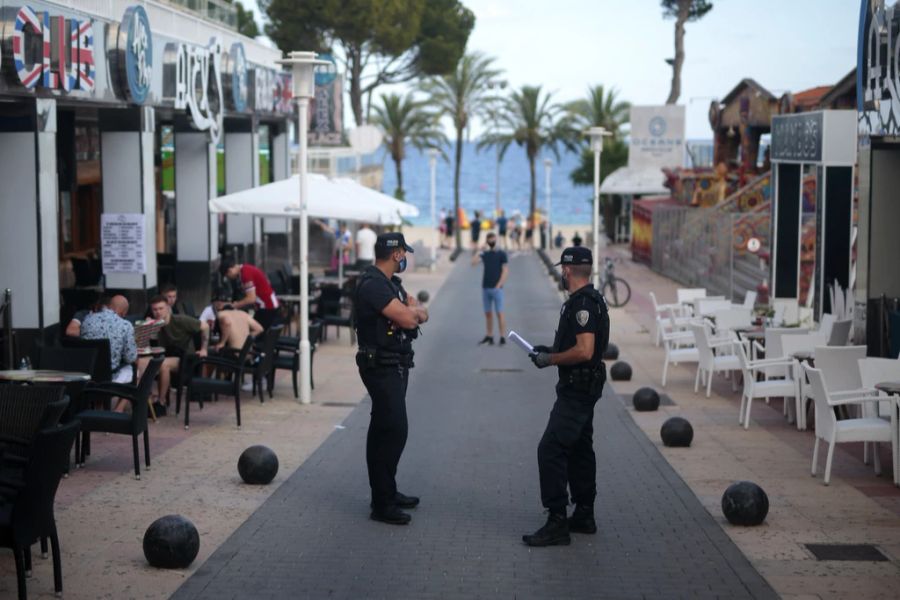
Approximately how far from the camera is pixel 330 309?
951 inches

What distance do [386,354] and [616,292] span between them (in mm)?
22350

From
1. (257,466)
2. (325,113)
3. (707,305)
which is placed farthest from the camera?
(325,113)

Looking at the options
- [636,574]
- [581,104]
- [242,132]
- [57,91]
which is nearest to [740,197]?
[242,132]

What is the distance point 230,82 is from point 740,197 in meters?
15.6

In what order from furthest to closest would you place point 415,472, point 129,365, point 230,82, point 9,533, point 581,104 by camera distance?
point 581,104, point 230,82, point 129,365, point 415,472, point 9,533

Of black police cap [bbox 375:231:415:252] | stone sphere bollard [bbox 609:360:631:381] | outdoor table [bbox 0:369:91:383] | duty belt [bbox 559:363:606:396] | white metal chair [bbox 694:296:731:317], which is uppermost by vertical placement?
black police cap [bbox 375:231:415:252]

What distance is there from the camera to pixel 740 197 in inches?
1412

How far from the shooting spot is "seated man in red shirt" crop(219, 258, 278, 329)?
17.8m

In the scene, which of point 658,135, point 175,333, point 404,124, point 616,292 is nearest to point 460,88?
point 404,124

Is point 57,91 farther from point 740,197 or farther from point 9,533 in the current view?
point 740,197

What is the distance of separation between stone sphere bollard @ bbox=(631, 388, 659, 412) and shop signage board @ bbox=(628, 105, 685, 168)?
1459 inches

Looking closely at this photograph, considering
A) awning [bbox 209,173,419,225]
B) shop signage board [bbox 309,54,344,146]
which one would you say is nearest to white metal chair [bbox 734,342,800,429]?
awning [bbox 209,173,419,225]

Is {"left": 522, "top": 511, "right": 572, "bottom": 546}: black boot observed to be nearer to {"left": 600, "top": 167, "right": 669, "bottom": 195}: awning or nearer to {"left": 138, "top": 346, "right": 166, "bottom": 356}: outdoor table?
{"left": 138, "top": 346, "right": 166, "bottom": 356}: outdoor table

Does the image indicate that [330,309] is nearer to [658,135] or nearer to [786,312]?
[786,312]
